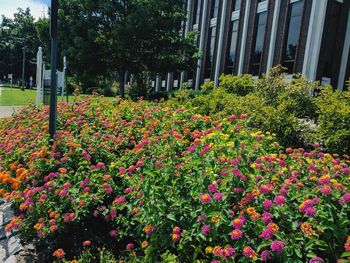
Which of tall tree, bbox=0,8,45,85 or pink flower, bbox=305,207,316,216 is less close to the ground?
tall tree, bbox=0,8,45,85

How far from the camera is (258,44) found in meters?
21.5

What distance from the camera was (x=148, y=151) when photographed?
346 centimetres

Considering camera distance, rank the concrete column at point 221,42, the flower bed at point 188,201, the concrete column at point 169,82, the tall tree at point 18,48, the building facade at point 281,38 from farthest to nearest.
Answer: the tall tree at point 18,48 < the concrete column at point 169,82 < the concrete column at point 221,42 < the building facade at point 281,38 < the flower bed at point 188,201

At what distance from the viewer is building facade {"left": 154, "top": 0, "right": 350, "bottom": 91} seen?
675 inches

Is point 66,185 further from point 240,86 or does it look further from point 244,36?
point 244,36

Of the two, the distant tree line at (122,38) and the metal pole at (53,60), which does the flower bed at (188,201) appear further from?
the distant tree line at (122,38)

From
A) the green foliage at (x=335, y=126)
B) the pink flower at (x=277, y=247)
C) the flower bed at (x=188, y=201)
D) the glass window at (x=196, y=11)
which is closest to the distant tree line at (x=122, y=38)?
the glass window at (x=196, y=11)

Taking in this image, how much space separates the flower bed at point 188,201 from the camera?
6.72 ft

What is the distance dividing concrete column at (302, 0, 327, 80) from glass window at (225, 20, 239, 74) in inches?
284

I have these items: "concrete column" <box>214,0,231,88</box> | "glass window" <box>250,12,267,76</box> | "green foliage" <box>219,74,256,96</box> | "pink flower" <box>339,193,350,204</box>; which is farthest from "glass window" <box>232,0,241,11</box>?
"pink flower" <box>339,193,350,204</box>

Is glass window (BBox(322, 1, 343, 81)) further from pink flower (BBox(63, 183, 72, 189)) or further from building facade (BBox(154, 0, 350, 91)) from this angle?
pink flower (BBox(63, 183, 72, 189))

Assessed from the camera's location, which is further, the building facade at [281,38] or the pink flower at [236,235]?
the building facade at [281,38]

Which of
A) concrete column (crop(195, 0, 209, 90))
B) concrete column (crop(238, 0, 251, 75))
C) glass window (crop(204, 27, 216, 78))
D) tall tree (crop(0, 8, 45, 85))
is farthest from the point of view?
tall tree (crop(0, 8, 45, 85))

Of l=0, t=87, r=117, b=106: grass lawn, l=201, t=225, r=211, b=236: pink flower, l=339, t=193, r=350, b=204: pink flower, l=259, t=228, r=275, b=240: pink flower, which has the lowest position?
l=0, t=87, r=117, b=106: grass lawn
